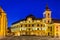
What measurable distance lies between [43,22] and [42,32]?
80.0 inches

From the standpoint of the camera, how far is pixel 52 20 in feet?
144

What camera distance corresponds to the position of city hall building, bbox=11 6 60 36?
42.6 m

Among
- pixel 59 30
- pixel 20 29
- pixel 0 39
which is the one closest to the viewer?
pixel 0 39

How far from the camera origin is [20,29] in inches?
1802

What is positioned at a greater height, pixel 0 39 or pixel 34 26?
pixel 34 26

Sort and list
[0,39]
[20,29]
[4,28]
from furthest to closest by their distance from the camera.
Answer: [20,29], [4,28], [0,39]

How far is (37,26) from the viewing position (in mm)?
45906

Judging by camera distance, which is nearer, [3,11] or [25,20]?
[3,11]

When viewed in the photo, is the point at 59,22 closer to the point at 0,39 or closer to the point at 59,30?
the point at 59,30

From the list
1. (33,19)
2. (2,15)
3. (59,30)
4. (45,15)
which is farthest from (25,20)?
(2,15)

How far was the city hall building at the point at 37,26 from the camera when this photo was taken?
42588 millimetres

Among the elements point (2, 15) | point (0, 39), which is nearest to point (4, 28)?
point (2, 15)

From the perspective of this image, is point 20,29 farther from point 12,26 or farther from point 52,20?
point 52,20

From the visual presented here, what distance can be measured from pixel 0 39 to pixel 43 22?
16724 millimetres
